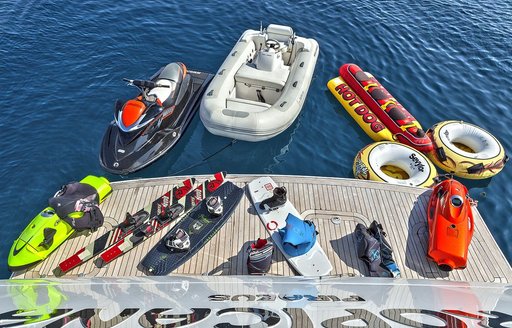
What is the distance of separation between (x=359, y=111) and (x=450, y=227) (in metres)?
6.53

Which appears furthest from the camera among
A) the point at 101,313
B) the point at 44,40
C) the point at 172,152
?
the point at 44,40

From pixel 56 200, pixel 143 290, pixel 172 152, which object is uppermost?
pixel 143 290

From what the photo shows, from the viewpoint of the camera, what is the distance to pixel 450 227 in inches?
397

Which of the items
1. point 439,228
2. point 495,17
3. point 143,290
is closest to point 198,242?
point 143,290

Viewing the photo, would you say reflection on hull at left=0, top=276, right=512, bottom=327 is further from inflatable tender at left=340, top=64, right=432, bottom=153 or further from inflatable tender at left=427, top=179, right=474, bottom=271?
inflatable tender at left=340, top=64, right=432, bottom=153

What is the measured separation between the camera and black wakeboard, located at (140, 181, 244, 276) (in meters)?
9.65

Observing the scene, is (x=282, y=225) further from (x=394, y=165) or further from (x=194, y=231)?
(x=394, y=165)

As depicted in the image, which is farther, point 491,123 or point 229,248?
point 491,123

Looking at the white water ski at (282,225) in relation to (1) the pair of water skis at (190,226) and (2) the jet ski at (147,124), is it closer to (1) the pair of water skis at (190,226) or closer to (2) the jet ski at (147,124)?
(1) the pair of water skis at (190,226)

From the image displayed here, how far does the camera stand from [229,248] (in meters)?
10.2

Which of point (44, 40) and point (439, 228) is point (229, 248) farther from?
point (44, 40)

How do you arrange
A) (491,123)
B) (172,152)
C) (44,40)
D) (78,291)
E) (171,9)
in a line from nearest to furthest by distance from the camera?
1. (78,291)
2. (172,152)
3. (491,123)
4. (44,40)
5. (171,9)

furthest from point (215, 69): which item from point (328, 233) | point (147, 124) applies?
point (328, 233)

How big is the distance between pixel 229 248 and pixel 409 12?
67.0ft
